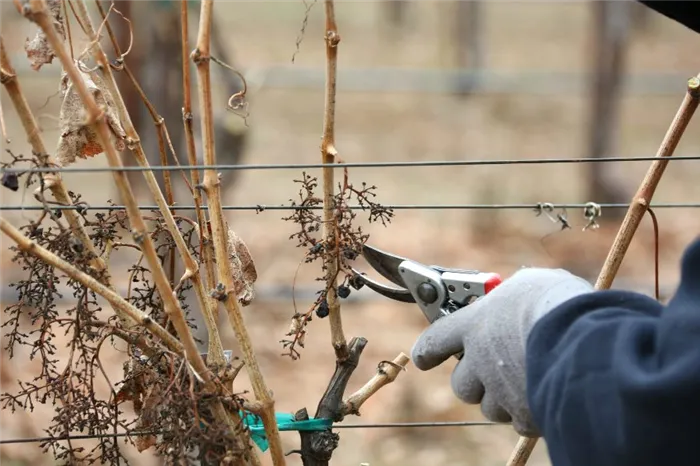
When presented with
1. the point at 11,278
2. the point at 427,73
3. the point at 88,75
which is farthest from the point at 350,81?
the point at 88,75

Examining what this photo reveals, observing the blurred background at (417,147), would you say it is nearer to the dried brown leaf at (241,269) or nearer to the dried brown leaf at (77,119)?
the dried brown leaf at (77,119)

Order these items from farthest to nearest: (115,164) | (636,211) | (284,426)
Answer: (636,211), (284,426), (115,164)

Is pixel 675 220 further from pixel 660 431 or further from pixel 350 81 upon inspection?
pixel 660 431

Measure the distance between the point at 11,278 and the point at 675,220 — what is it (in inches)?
221

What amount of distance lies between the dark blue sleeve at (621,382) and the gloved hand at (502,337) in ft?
0.30

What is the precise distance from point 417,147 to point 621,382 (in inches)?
410

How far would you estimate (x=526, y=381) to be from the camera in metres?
1.29

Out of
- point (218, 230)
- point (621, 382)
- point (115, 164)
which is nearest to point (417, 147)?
point (218, 230)

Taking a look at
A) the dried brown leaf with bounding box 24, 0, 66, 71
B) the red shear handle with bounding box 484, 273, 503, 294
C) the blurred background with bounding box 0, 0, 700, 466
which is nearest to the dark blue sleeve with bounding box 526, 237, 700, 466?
the red shear handle with bounding box 484, 273, 503, 294

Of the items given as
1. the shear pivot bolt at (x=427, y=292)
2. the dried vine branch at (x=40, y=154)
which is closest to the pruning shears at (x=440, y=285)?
the shear pivot bolt at (x=427, y=292)

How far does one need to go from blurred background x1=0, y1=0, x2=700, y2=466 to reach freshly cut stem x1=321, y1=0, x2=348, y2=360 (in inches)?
3.3

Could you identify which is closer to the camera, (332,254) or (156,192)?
(156,192)

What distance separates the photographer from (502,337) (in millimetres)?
1358

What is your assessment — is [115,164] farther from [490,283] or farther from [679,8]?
[679,8]
